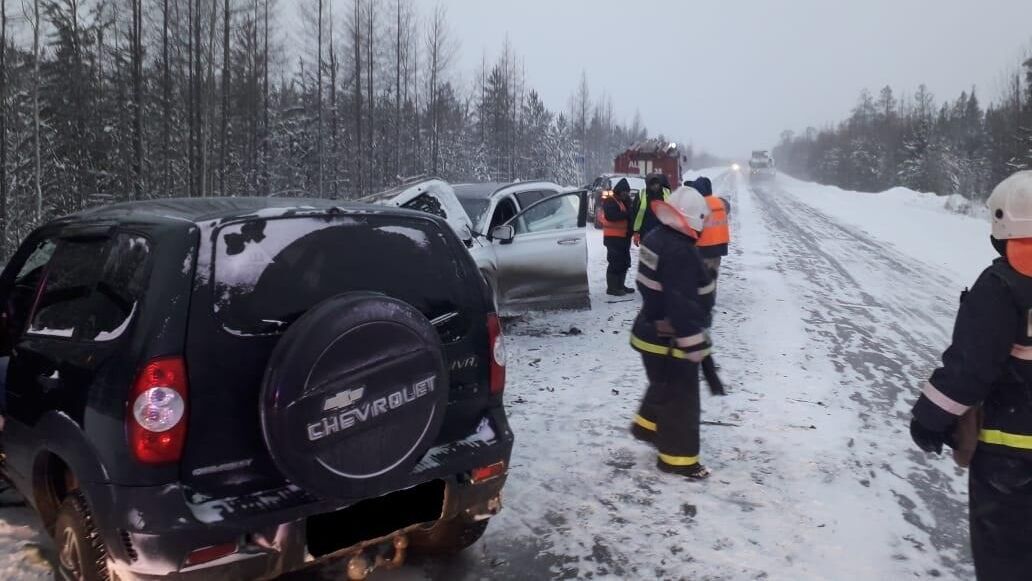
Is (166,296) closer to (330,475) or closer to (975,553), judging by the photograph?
(330,475)

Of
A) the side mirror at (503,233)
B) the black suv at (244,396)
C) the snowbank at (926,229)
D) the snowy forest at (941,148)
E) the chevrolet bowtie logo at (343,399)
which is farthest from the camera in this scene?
the snowy forest at (941,148)

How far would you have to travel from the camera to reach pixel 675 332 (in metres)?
4.52

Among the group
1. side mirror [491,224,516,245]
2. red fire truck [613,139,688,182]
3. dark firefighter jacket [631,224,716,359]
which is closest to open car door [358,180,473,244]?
side mirror [491,224,516,245]

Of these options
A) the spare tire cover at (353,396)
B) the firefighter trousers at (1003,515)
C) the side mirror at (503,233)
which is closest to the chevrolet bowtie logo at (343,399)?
the spare tire cover at (353,396)

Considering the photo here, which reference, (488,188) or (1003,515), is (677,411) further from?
(488,188)

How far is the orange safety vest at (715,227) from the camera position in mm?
8516

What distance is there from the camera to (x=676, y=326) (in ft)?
14.7

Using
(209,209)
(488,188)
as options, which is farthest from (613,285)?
(209,209)

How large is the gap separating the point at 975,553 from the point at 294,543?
8.06 ft

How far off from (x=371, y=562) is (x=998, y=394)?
2445mm

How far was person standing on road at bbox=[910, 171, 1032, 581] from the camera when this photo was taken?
A: 7.68ft

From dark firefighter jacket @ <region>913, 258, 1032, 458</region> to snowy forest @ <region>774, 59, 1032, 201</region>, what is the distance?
131ft

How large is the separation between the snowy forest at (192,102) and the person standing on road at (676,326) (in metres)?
28.9

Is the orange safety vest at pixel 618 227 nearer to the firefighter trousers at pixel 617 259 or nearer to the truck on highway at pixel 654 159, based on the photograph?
the firefighter trousers at pixel 617 259
